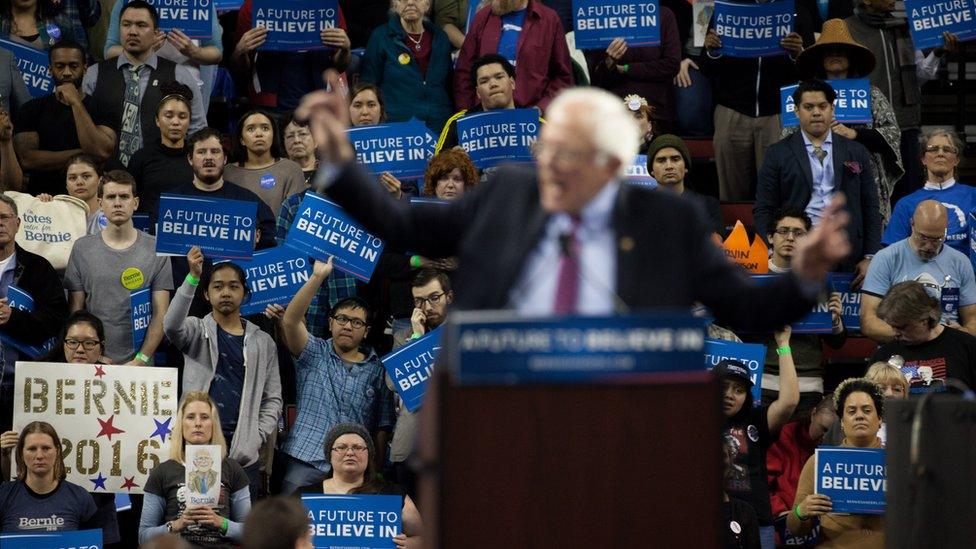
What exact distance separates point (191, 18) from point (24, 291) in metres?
2.58

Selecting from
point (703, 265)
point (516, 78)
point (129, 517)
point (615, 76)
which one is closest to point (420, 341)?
point (129, 517)

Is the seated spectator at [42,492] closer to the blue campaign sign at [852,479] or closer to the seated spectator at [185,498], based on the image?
the seated spectator at [185,498]

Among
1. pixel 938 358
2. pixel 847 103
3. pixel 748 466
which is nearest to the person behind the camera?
pixel 748 466

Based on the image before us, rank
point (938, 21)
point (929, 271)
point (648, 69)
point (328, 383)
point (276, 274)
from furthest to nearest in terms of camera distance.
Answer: point (648, 69) → point (938, 21) → point (929, 271) → point (276, 274) → point (328, 383)

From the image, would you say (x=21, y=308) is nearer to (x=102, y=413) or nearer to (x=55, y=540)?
(x=102, y=413)

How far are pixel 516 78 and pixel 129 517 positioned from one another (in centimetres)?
369

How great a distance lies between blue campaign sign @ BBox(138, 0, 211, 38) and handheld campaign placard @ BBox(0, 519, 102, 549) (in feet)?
13.6

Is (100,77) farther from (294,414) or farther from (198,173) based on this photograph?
(294,414)

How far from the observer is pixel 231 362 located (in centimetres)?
848

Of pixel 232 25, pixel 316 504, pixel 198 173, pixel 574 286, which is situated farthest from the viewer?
pixel 232 25

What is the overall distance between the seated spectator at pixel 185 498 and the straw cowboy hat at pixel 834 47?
4.81 m

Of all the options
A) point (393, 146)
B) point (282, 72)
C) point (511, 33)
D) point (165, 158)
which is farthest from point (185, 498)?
point (282, 72)

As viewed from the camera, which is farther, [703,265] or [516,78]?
[516,78]

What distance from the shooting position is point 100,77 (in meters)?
10.6
